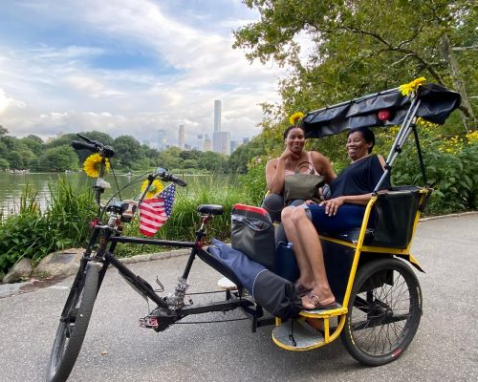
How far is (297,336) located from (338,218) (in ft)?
2.85

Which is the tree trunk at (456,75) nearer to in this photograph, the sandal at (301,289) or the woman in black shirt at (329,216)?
the woman in black shirt at (329,216)

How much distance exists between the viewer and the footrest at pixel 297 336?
249 centimetres

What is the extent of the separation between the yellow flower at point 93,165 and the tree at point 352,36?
772 cm

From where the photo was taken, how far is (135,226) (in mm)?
5719

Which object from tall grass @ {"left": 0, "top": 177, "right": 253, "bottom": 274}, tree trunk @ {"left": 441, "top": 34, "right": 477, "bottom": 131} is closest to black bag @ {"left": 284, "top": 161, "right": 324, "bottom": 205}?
tall grass @ {"left": 0, "top": 177, "right": 253, "bottom": 274}

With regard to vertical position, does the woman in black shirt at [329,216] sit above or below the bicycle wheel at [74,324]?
above

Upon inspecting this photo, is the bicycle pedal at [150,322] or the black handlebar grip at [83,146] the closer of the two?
the black handlebar grip at [83,146]

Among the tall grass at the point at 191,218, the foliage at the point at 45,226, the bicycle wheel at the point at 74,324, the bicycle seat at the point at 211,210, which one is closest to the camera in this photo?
the bicycle wheel at the point at 74,324

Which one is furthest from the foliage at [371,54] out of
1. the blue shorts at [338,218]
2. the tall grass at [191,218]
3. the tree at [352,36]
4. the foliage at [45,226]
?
the blue shorts at [338,218]

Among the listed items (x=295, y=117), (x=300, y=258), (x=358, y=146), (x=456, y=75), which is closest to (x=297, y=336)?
(x=300, y=258)

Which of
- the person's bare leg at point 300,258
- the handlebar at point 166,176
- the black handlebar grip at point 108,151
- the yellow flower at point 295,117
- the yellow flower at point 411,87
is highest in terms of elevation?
the yellow flower at point 411,87

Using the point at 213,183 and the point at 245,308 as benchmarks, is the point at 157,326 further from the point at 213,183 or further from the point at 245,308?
the point at 213,183

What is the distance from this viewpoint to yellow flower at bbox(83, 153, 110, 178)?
2.55 m

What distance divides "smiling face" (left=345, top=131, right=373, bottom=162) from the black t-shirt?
0.46 ft
